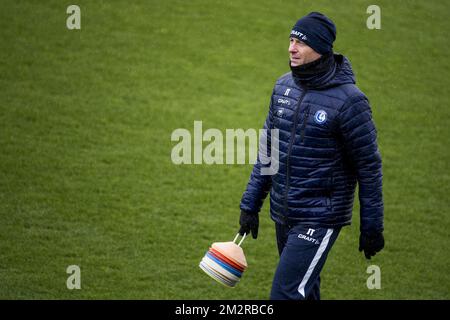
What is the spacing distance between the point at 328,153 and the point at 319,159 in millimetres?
67

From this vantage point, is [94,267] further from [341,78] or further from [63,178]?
[341,78]

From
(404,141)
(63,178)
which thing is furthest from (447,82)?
(63,178)

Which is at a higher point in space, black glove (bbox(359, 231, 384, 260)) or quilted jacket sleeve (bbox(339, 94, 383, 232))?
quilted jacket sleeve (bbox(339, 94, 383, 232))

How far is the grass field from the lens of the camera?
6.42 metres

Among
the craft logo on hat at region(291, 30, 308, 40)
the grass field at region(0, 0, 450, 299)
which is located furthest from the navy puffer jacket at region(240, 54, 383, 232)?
the grass field at region(0, 0, 450, 299)

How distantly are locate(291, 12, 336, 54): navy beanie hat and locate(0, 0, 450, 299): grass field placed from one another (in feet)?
8.11

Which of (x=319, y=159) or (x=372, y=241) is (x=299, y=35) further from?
(x=372, y=241)

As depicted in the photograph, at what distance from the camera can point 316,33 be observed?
4.47m

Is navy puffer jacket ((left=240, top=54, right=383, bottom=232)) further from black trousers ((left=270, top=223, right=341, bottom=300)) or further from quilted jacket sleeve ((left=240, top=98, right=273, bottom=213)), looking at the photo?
quilted jacket sleeve ((left=240, top=98, right=273, bottom=213))

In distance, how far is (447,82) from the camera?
1065 cm

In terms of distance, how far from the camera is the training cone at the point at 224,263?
472 cm

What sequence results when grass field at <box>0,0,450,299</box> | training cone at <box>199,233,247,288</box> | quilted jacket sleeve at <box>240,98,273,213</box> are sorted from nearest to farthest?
training cone at <box>199,233,247,288</box>
quilted jacket sleeve at <box>240,98,273,213</box>
grass field at <box>0,0,450,299</box>

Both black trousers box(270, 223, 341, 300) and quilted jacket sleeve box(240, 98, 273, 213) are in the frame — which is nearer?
black trousers box(270, 223, 341, 300)

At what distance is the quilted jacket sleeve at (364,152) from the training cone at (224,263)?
86 centimetres
